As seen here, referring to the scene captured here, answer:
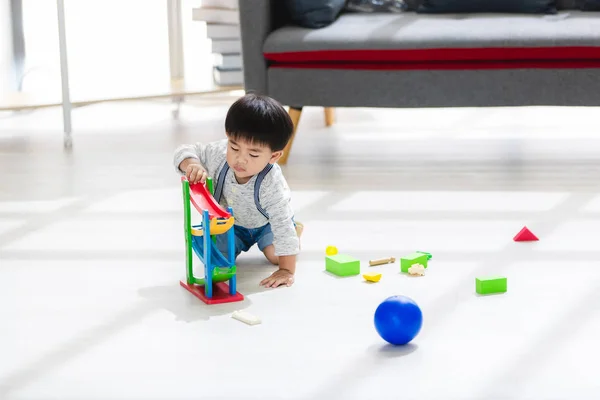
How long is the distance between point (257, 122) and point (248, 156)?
0.08 meters

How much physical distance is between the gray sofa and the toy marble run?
4.03ft

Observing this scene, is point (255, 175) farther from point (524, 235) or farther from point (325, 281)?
point (524, 235)

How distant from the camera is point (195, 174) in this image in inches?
75.7

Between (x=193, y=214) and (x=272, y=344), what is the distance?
100 cm

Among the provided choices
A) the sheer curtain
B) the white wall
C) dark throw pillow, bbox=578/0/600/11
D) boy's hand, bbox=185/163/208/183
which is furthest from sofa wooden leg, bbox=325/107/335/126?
boy's hand, bbox=185/163/208/183

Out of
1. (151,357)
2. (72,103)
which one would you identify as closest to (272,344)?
(151,357)

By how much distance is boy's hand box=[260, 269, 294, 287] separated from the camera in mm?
1906

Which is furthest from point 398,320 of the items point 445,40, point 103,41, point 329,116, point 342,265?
point 103,41

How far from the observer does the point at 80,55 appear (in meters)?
4.62

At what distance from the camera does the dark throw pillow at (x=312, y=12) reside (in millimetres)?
3104

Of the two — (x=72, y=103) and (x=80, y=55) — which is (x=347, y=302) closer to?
(x=72, y=103)

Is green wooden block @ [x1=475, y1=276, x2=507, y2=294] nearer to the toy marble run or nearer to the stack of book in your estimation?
the toy marble run

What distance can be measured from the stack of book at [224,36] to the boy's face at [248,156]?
2099 mm

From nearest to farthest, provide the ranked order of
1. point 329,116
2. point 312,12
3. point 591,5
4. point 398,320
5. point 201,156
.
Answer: point 398,320 < point 201,156 < point 312,12 < point 591,5 < point 329,116
